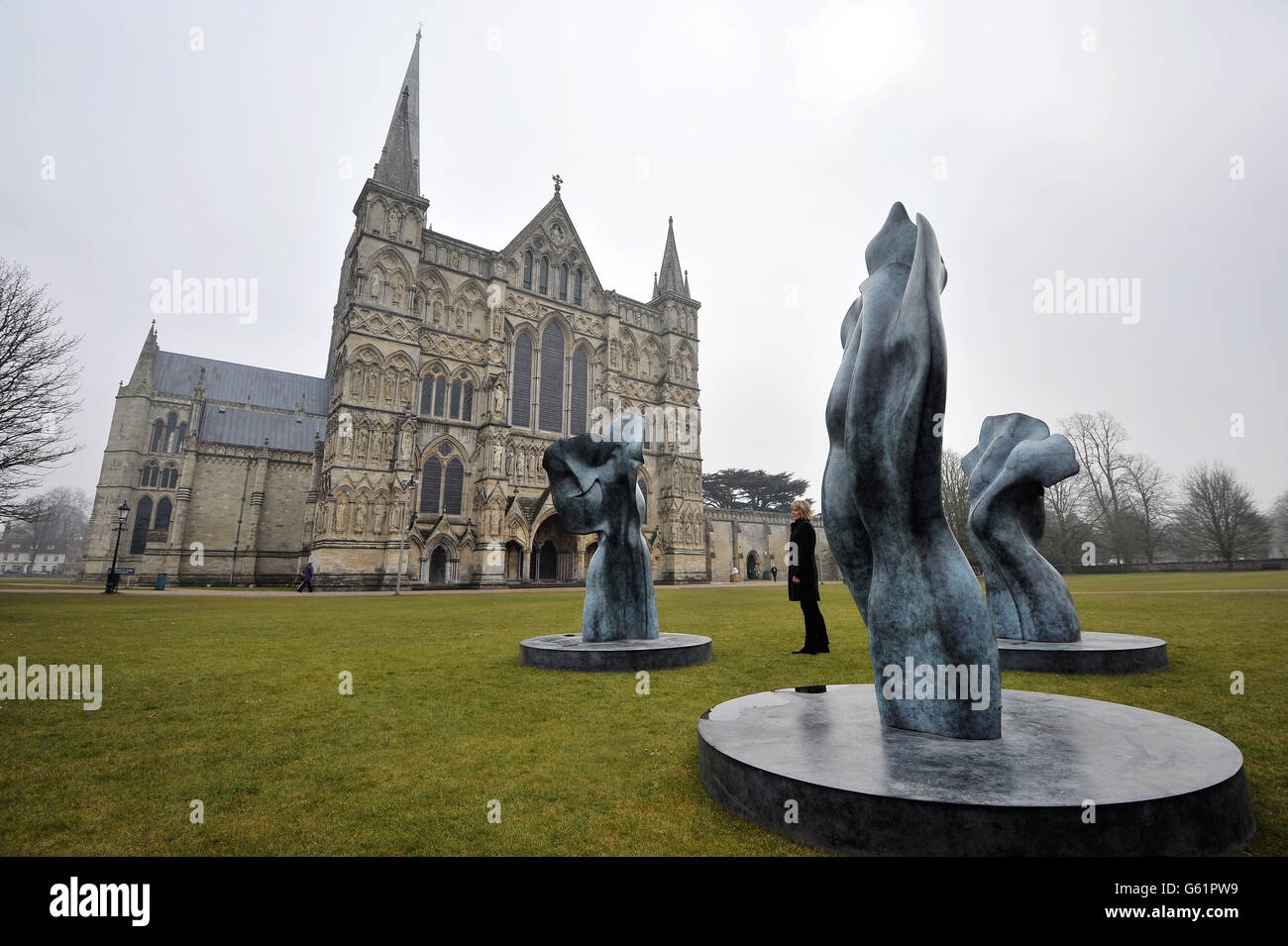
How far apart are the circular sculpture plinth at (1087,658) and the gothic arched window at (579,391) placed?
3228 centimetres

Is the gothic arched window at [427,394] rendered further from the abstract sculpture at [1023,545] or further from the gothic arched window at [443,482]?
the abstract sculpture at [1023,545]

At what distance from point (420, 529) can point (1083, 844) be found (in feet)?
105

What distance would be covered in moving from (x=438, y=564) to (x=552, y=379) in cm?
1362

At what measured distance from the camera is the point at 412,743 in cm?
461

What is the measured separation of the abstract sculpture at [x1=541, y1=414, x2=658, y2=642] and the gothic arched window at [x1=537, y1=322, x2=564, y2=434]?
2767 centimetres

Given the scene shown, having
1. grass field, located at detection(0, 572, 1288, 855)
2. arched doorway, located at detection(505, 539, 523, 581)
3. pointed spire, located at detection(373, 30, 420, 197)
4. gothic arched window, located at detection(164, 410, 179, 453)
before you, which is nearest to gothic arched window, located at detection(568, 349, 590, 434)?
arched doorway, located at detection(505, 539, 523, 581)

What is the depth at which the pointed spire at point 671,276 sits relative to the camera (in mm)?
45062

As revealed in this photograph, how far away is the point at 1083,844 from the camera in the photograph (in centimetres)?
251

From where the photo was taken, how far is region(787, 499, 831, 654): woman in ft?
27.2

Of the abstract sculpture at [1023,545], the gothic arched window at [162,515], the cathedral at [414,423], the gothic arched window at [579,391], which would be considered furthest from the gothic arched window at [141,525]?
the abstract sculpture at [1023,545]
